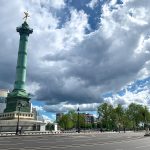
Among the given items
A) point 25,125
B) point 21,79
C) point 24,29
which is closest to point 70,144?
point 25,125

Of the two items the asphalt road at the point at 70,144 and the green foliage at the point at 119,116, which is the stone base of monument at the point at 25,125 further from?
the asphalt road at the point at 70,144

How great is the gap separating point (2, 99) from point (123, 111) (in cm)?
8416

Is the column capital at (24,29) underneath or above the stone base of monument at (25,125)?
above

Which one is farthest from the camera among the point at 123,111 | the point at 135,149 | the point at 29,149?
the point at 123,111

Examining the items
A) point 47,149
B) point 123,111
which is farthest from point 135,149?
point 123,111

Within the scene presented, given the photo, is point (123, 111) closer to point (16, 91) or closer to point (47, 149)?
point (16, 91)

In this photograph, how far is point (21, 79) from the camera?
140375 mm

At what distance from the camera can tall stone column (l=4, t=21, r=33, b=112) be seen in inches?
5344

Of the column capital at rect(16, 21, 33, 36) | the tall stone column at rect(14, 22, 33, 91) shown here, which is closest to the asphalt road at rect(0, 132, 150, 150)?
the tall stone column at rect(14, 22, 33, 91)

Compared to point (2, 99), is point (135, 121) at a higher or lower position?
lower

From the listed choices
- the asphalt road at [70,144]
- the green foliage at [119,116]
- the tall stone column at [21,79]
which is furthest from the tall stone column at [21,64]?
the asphalt road at [70,144]

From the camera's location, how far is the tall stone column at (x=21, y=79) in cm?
13575

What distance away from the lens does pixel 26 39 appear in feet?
477

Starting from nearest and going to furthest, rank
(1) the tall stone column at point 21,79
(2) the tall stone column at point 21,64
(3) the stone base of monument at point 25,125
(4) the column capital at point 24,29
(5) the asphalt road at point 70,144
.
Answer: (5) the asphalt road at point 70,144, (3) the stone base of monument at point 25,125, (1) the tall stone column at point 21,79, (2) the tall stone column at point 21,64, (4) the column capital at point 24,29
